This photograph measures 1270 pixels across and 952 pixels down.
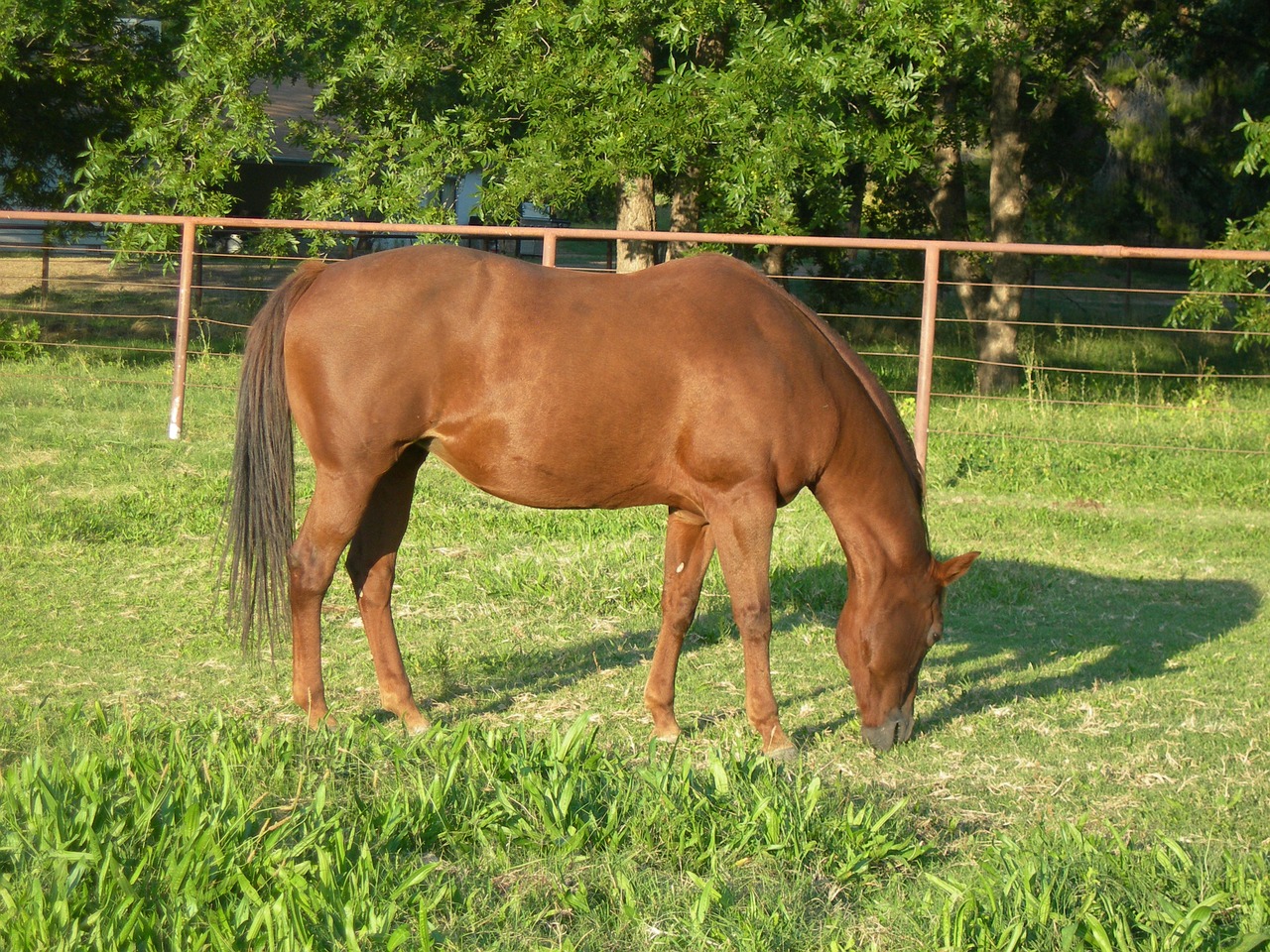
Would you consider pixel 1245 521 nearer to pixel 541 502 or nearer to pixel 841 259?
pixel 541 502

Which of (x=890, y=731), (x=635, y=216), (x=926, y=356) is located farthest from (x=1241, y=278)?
(x=890, y=731)

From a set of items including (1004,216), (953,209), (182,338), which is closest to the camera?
(182,338)

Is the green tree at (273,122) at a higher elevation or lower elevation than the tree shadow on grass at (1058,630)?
higher

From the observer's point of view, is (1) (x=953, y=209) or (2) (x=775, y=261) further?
(1) (x=953, y=209)

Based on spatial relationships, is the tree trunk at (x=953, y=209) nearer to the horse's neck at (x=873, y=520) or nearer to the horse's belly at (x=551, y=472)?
the horse's neck at (x=873, y=520)

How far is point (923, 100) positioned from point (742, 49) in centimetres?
281

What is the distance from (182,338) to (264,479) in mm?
5858

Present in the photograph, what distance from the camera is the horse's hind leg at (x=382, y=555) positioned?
483 centimetres

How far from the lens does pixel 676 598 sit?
496cm

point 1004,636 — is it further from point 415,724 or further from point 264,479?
point 264,479

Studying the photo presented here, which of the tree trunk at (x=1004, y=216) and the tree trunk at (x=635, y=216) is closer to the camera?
the tree trunk at (x=635, y=216)

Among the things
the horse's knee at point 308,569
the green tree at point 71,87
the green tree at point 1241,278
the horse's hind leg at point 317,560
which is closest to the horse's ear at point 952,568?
the horse's hind leg at point 317,560

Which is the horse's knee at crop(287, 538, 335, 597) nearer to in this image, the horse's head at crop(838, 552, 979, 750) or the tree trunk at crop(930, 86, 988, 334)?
the horse's head at crop(838, 552, 979, 750)

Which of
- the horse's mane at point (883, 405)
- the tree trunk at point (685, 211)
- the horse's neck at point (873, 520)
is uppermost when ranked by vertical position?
the tree trunk at point (685, 211)
